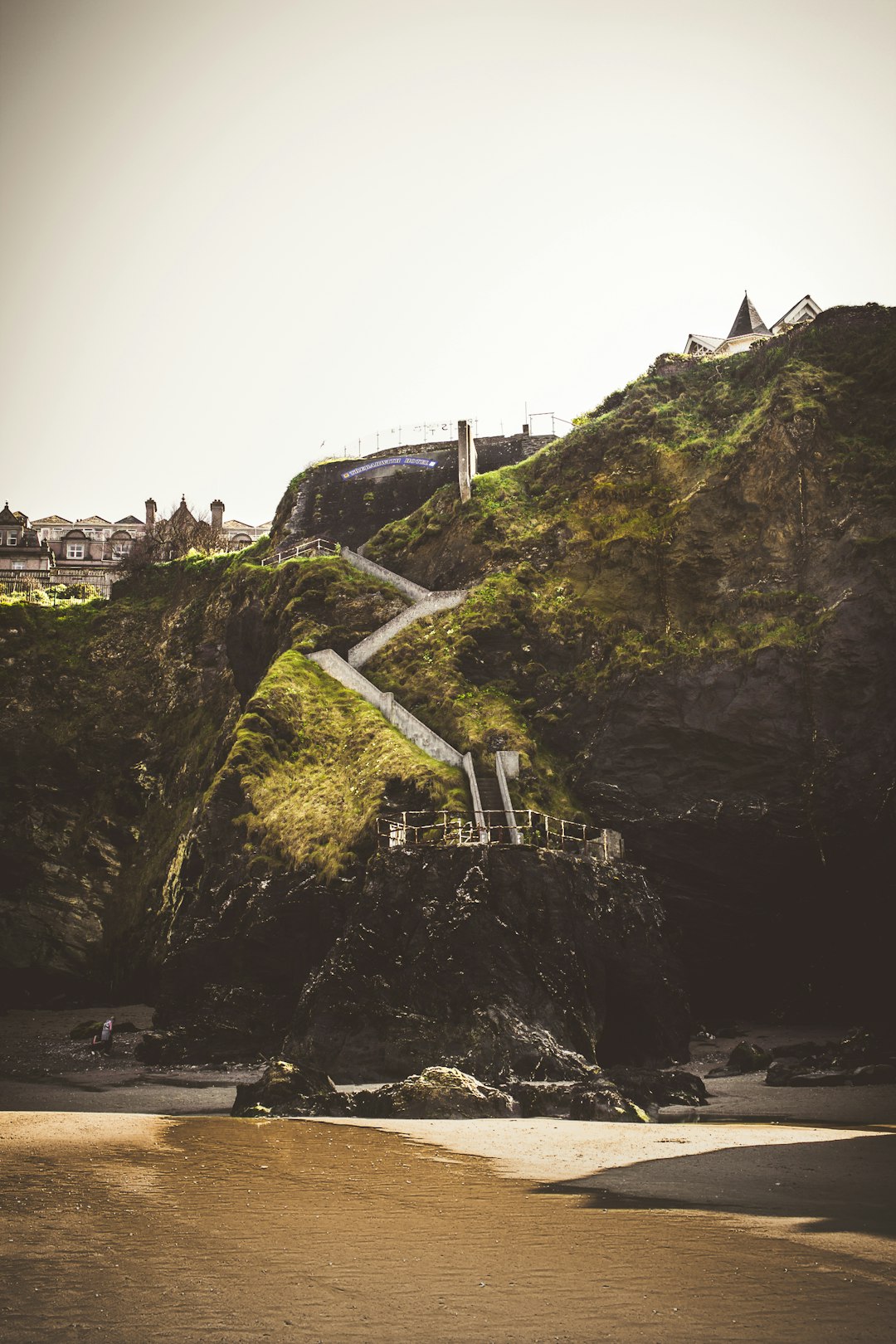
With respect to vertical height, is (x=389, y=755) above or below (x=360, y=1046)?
above

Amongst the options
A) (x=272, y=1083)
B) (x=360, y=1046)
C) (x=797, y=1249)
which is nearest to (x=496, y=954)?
(x=360, y=1046)

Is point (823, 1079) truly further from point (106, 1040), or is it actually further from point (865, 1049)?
point (106, 1040)

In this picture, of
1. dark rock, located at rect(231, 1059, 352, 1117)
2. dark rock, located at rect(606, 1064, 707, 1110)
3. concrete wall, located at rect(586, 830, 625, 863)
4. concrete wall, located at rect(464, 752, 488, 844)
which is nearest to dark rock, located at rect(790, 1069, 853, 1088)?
dark rock, located at rect(606, 1064, 707, 1110)

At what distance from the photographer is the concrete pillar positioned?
55938 mm

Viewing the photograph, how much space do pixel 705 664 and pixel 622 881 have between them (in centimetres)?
1070

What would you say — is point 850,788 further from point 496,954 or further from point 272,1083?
point 272,1083

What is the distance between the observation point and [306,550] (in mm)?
59625

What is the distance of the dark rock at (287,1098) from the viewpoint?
78.3 feet

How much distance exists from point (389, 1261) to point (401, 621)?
3979 cm

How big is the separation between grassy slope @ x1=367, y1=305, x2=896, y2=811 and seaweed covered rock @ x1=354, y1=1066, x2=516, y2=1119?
15958 millimetres

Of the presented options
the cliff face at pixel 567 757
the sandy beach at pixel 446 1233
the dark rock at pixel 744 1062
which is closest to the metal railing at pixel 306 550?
the cliff face at pixel 567 757

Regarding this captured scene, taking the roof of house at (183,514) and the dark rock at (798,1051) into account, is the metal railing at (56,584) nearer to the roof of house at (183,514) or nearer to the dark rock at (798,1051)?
the roof of house at (183,514)

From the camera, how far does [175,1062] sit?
3478 centimetres

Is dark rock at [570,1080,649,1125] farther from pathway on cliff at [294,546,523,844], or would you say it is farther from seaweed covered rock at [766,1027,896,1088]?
pathway on cliff at [294,546,523,844]
